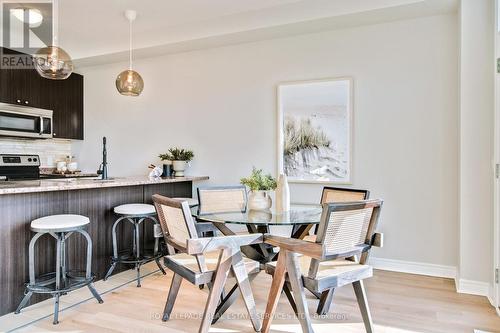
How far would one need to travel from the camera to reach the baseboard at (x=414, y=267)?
10.7 ft

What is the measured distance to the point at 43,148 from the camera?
5.19 m

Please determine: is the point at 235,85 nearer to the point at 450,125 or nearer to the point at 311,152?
the point at 311,152

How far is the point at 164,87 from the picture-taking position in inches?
183

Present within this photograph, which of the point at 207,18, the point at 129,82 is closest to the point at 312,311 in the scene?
the point at 129,82

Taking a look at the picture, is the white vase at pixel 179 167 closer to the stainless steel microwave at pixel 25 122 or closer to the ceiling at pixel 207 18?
the ceiling at pixel 207 18

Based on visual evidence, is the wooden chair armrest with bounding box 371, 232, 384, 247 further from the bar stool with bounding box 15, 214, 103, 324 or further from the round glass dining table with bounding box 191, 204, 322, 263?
the bar stool with bounding box 15, 214, 103, 324

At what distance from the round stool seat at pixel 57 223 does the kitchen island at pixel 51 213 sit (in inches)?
7.9

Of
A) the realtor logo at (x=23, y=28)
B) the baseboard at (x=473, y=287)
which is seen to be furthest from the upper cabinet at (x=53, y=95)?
the baseboard at (x=473, y=287)

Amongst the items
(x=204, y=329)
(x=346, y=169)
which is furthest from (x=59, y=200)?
(x=346, y=169)

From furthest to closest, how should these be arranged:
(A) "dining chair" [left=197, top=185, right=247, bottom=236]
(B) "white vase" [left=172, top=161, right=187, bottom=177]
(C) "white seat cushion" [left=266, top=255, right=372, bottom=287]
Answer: (B) "white vase" [left=172, top=161, right=187, bottom=177] < (A) "dining chair" [left=197, top=185, right=247, bottom=236] < (C) "white seat cushion" [left=266, top=255, right=372, bottom=287]

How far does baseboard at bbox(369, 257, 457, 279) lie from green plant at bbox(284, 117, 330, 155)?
4.42ft

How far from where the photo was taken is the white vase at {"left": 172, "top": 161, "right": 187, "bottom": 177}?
4285mm

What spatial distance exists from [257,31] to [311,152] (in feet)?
4.81

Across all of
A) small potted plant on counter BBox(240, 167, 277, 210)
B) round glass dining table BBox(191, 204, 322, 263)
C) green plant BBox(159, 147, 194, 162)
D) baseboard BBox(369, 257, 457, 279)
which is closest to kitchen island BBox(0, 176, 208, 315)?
green plant BBox(159, 147, 194, 162)
